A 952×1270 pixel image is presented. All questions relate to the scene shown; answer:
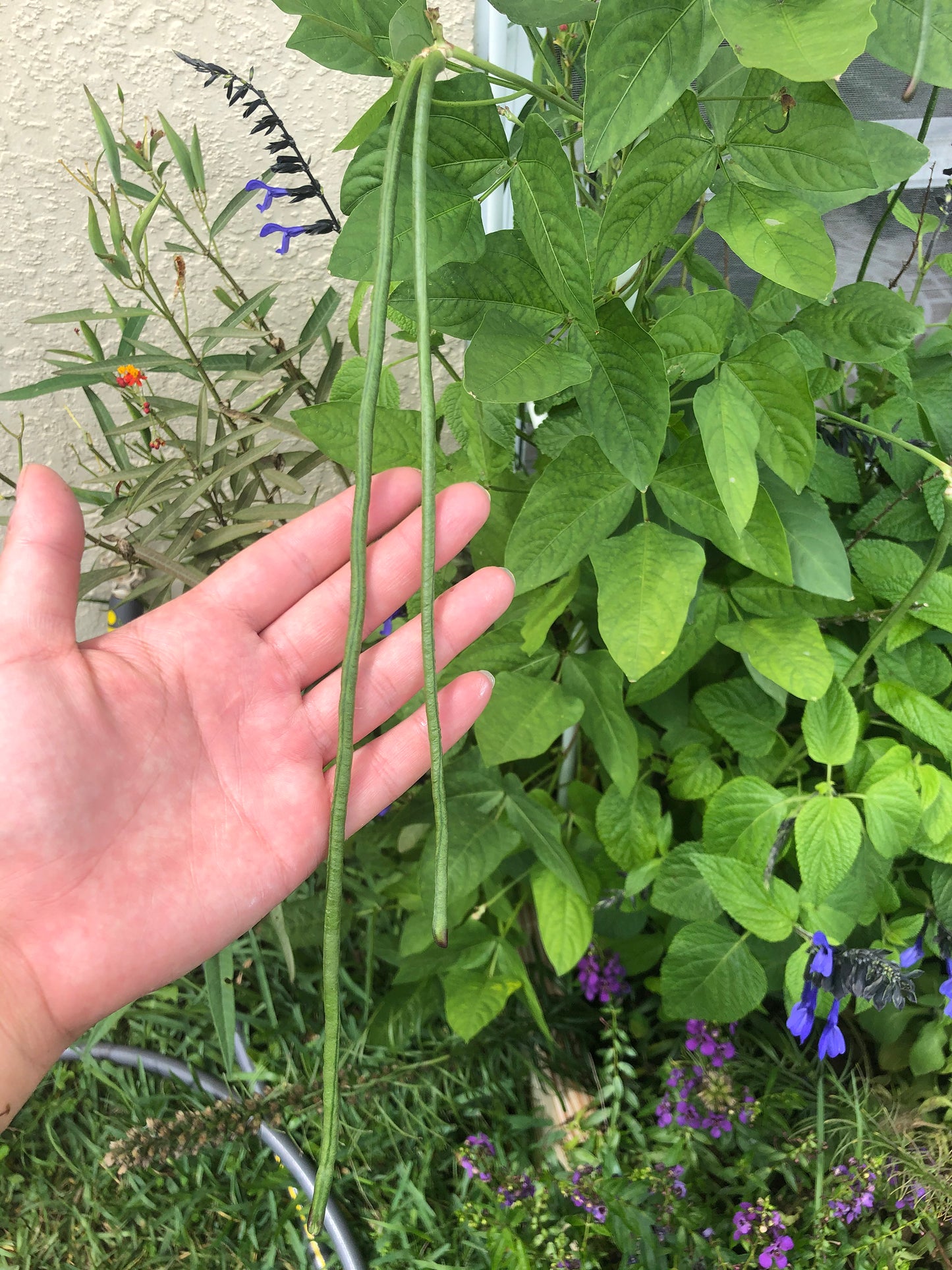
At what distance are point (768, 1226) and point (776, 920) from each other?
0.33 metres

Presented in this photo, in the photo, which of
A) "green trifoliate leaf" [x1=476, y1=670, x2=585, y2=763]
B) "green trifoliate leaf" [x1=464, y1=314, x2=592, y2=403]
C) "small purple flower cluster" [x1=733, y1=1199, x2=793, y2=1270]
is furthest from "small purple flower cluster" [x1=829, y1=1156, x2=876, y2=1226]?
"green trifoliate leaf" [x1=464, y1=314, x2=592, y2=403]

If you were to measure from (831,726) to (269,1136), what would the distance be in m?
0.79

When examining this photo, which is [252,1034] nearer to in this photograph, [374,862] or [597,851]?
A: [374,862]

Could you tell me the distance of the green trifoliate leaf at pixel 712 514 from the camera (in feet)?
1.90

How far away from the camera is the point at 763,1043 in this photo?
3.33 feet

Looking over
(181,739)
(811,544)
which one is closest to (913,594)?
(811,544)

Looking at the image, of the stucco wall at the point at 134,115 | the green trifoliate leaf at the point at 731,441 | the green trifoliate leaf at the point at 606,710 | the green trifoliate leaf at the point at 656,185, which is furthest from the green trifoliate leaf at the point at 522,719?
the stucco wall at the point at 134,115

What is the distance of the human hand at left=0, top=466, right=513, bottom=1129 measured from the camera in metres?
0.57

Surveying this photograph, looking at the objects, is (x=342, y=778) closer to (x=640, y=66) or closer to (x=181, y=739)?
(x=181, y=739)

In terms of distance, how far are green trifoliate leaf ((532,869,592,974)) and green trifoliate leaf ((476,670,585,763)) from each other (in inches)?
8.2

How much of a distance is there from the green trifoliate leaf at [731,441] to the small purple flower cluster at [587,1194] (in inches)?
28.7

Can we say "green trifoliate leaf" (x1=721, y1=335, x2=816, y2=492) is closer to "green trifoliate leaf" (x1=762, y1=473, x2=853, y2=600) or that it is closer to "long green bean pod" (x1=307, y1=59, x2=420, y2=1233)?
"green trifoliate leaf" (x1=762, y1=473, x2=853, y2=600)

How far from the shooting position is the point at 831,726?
2.35ft

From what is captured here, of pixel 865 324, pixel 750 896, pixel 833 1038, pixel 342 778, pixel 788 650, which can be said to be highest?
pixel 865 324
